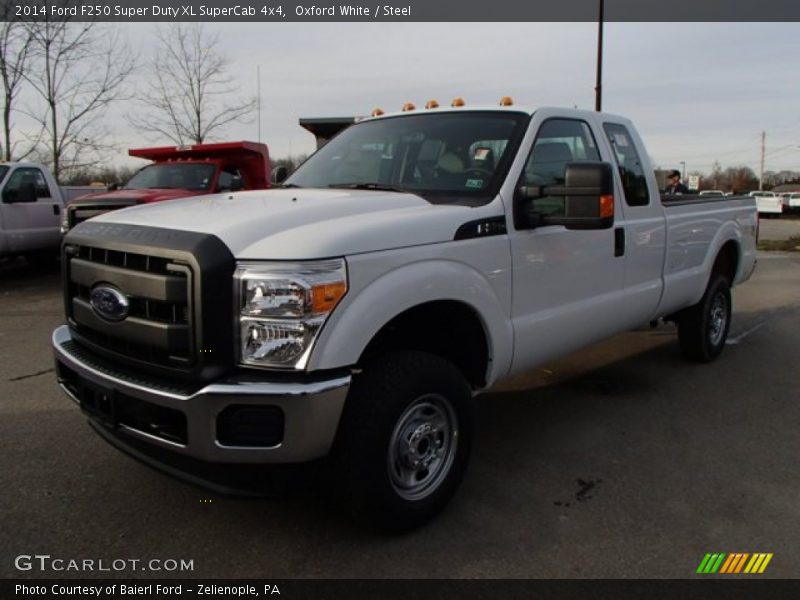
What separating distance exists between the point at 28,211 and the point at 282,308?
998 cm

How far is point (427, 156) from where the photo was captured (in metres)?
3.77

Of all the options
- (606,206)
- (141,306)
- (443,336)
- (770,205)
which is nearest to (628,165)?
(606,206)

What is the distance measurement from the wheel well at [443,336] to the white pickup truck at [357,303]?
0.04 feet

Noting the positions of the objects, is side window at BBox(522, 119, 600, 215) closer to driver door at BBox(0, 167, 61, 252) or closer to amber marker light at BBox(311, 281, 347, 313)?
amber marker light at BBox(311, 281, 347, 313)

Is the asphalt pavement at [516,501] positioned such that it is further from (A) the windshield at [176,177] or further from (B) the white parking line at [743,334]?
(A) the windshield at [176,177]

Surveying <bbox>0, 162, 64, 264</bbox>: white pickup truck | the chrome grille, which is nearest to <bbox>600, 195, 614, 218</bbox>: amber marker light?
the chrome grille

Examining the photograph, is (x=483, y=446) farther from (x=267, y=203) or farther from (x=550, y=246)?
(x=267, y=203)

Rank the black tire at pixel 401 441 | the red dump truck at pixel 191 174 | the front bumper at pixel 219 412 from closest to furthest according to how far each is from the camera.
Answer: the front bumper at pixel 219 412, the black tire at pixel 401 441, the red dump truck at pixel 191 174

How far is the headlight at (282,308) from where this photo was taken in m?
2.40

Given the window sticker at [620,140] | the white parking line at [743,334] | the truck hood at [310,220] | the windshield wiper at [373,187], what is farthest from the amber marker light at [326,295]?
the white parking line at [743,334]

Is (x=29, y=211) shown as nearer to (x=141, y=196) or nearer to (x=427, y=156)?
(x=141, y=196)

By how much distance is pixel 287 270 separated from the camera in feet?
7.89

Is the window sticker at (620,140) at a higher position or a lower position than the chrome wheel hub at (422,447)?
higher
